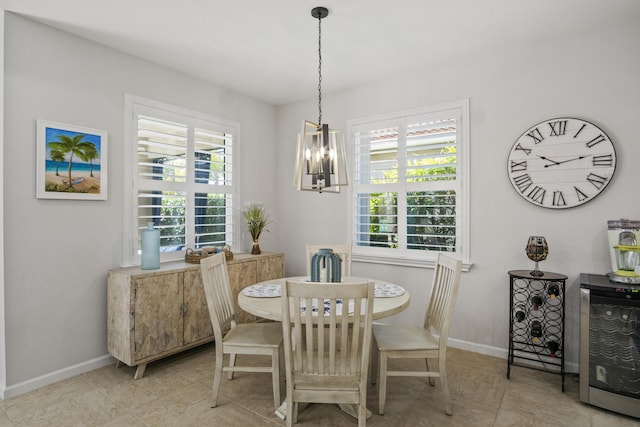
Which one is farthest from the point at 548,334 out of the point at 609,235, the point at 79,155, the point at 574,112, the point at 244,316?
the point at 79,155

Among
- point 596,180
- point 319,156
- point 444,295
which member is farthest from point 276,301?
point 596,180

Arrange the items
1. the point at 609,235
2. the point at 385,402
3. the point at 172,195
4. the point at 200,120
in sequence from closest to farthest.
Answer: the point at 385,402, the point at 609,235, the point at 172,195, the point at 200,120

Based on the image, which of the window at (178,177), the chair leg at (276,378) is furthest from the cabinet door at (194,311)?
the chair leg at (276,378)

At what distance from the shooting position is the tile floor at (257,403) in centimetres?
229

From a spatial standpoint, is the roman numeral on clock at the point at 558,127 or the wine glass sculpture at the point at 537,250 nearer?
the wine glass sculpture at the point at 537,250

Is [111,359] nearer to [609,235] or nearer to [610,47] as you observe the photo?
[609,235]

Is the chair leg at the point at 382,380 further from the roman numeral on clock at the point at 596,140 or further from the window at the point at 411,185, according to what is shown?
the roman numeral on clock at the point at 596,140

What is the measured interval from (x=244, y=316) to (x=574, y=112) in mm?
3502

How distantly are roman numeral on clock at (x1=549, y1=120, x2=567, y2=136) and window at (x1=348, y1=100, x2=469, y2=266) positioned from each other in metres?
0.67

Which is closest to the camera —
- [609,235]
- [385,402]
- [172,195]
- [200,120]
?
[385,402]

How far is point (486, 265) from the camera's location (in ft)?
10.9

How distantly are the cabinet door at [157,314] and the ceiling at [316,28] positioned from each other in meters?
1.96

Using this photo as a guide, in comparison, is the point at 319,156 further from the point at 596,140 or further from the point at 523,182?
the point at 596,140

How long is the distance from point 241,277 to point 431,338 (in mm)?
1951
